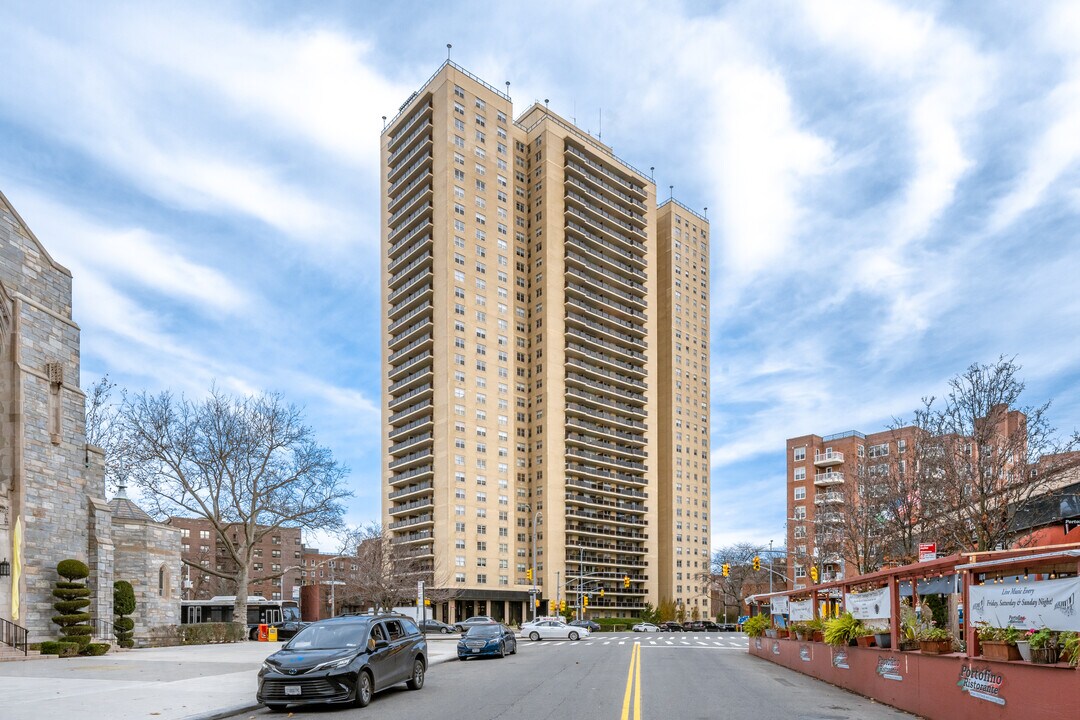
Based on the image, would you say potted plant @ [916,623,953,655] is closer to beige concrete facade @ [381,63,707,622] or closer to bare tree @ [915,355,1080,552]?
bare tree @ [915,355,1080,552]

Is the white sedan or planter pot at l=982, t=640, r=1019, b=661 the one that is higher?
planter pot at l=982, t=640, r=1019, b=661

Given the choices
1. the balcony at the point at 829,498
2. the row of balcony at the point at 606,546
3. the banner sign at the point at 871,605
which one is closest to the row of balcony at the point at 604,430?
the row of balcony at the point at 606,546

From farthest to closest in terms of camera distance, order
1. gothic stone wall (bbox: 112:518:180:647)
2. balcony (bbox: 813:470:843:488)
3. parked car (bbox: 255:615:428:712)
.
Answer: balcony (bbox: 813:470:843:488)
gothic stone wall (bbox: 112:518:180:647)
parked car (bbox: 255:615:428:712)

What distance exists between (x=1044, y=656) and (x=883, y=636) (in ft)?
22.8

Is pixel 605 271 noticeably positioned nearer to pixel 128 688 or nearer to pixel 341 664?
pixel 128 688

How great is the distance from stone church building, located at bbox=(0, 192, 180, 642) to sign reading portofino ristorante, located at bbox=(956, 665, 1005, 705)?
91.1ft

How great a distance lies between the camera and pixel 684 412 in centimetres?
12962

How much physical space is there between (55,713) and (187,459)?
34.3 metres

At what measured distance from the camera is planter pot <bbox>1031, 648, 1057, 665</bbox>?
32.9ft

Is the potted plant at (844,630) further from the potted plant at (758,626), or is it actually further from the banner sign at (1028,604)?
the potted plant at (758,626)

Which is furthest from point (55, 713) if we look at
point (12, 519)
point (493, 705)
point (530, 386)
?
point (530, 386)

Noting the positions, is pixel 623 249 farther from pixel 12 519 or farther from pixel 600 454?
pixel 12 519

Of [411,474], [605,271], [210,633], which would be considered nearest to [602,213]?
[605,271]

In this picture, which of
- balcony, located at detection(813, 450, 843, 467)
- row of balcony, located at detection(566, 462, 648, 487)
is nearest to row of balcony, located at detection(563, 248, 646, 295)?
row of balcony, located at detection(566, 462, 648, 487)
